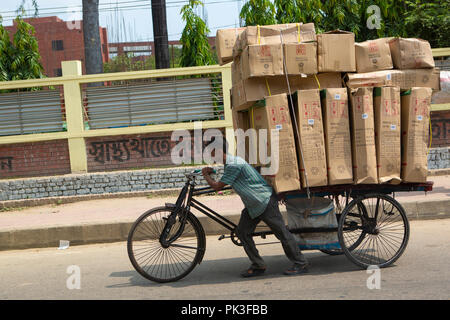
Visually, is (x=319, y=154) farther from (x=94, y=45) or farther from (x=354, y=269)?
(x=94, y=45)

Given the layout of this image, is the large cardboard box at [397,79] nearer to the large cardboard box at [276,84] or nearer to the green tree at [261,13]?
the large cardboard box at [276,84]

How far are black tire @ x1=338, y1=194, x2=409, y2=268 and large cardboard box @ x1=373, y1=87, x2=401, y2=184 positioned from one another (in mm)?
343

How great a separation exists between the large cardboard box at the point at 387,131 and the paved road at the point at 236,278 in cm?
93

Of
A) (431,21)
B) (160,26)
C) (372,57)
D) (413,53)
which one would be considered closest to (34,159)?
(160,26)

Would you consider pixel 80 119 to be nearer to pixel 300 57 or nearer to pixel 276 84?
pixel 276 84

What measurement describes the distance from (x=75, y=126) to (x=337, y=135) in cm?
787

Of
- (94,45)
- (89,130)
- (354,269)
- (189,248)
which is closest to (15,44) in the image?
(94,45)

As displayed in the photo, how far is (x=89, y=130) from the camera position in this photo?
447 inches

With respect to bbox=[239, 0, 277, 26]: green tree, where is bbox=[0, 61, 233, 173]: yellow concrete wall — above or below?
below

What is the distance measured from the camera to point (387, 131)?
190 inches

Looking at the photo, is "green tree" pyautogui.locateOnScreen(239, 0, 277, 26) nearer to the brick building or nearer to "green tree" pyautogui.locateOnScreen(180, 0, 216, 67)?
"green tree" pyautogui.locateOnScreen(180, 0, 216, 67)

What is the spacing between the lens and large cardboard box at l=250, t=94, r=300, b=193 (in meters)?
4.70

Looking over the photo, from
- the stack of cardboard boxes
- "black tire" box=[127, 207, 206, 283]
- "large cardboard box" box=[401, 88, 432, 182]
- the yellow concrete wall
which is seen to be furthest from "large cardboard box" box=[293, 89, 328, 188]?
the yellow concrete wall

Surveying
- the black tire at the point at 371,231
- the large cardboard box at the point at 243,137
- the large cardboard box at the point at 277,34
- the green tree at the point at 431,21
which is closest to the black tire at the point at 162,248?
the large cardboard box at the point at 243,137
